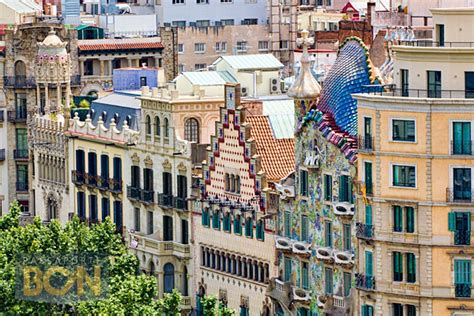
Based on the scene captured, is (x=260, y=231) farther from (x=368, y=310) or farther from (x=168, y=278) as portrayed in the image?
(x=368, y=310)

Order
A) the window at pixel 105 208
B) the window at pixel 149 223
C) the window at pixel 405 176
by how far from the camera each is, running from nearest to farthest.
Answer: the window at pixel 405 176 < the window at pixel 149 223 < the window at pixel 105 208

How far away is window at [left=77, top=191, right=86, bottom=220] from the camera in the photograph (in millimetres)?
192000

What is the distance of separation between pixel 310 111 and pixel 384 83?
597 cm

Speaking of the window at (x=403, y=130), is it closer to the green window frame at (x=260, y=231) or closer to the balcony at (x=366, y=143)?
Result: the balcony at (x=366, y=143)

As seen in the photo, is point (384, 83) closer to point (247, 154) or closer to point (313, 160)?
point (313, 160)

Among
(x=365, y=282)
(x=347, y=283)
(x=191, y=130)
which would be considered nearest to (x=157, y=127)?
(x=191, y=130)

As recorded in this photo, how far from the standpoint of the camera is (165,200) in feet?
585

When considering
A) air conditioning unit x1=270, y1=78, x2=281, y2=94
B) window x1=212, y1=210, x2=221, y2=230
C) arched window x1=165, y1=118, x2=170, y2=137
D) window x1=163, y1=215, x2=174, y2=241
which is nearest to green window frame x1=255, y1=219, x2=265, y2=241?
window x1=212, y1=210, x2=221, y2=230

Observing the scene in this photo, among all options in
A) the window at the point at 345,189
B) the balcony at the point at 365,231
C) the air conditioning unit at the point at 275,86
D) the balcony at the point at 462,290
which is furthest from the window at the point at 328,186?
the air conditioning unit at the point at 275,86

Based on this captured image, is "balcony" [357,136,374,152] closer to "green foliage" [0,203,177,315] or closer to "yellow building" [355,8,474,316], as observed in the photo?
"yellow building" [355,8,474,316]

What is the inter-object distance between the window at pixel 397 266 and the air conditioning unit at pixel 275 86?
38116 millimetres

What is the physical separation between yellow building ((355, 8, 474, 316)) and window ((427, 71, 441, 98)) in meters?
0.05

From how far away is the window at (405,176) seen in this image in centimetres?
14312

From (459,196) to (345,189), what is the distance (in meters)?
10.5
